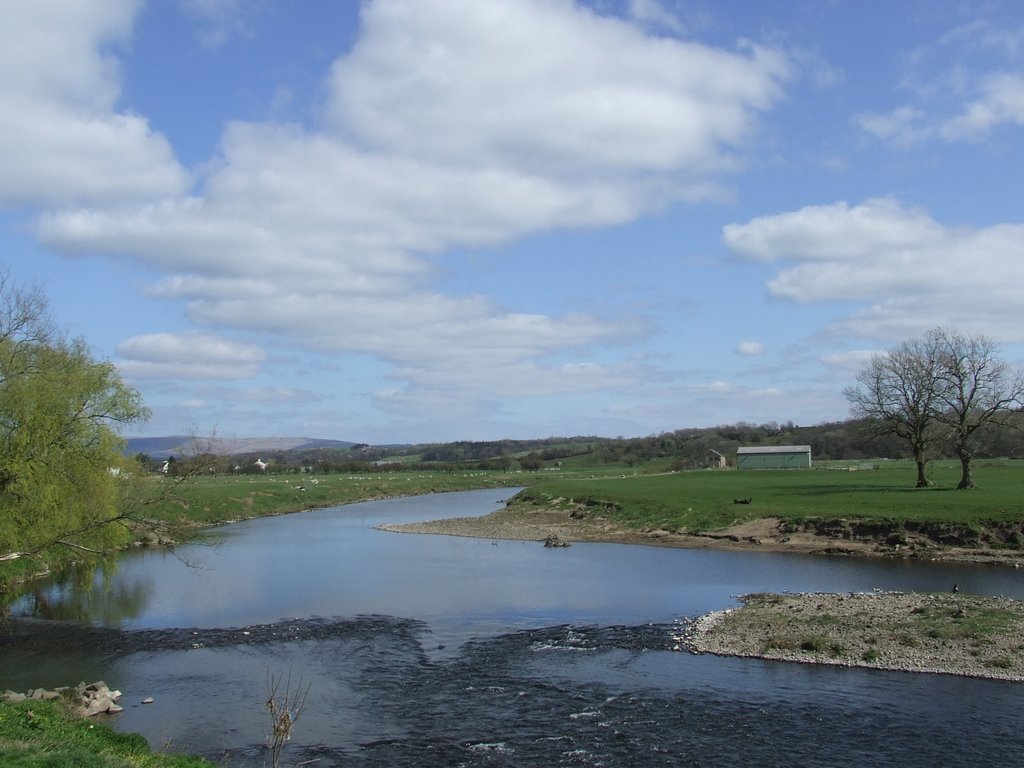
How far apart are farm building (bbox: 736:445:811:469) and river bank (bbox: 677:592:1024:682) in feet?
296

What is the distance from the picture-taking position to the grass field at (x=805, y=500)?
46.0 m

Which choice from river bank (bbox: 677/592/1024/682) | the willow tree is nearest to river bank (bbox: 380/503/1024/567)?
river bank (bbox: 677/592/1024/682)

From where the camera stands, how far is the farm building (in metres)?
117

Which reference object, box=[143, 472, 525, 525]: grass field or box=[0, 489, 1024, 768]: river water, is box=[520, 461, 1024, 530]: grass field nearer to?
box=[0, 489, 1024, 768]: river water

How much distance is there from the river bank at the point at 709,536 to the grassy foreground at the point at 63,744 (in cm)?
3771


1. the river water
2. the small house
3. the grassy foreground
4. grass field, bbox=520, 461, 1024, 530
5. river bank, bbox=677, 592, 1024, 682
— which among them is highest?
the small house

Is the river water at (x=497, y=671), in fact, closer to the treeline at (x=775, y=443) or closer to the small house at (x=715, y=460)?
the treeline at (x=775, y=443)

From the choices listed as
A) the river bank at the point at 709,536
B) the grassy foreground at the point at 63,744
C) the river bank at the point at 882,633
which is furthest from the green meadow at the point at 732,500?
the river bank at the point at 882,633

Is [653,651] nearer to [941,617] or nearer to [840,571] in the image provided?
[941,617]

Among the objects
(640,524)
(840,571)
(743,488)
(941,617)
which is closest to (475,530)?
(640,524)

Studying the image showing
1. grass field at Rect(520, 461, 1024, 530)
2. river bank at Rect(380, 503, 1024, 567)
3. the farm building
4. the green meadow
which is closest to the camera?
river bank at Rect(380, 503, 1024, 567)

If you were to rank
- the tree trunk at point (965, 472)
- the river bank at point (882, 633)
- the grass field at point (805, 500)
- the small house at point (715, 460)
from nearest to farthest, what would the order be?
the river bank at point (882, 633)
the grass field at point (805, 500)
the tree trunk at point (965, 472)
the small house at point (715, 460)

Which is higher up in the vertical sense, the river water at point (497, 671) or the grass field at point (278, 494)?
the grass field at point (278, 494)

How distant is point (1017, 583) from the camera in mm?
32969
